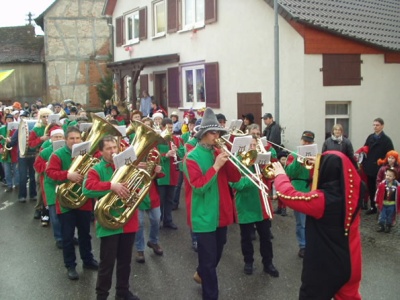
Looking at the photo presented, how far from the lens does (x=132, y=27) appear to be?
22.3 metres

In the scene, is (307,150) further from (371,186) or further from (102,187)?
(371,186)

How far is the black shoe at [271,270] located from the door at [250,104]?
8306 mm

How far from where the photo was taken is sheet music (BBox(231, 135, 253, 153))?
5501mm

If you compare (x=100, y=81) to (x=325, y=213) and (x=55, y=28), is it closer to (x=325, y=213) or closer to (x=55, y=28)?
(x=55, y=28)

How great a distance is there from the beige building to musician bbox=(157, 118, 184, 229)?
914 inches

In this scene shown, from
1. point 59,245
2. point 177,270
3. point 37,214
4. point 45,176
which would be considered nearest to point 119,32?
point 37,214

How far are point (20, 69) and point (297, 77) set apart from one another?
24.2 m

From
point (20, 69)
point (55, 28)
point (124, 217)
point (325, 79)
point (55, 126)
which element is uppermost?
point (55, 28)

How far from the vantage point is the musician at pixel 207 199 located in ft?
16.4

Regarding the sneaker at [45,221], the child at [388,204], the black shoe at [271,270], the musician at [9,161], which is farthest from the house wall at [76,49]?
the black shoe at [271,270]

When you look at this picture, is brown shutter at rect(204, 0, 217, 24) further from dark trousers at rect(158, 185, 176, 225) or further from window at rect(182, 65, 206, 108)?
dark trousers at rect(158, 185, 176, 225)

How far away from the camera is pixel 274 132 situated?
455 inches

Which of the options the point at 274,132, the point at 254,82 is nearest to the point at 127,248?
the point at 274,132

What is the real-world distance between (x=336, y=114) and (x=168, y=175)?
21.4ft
